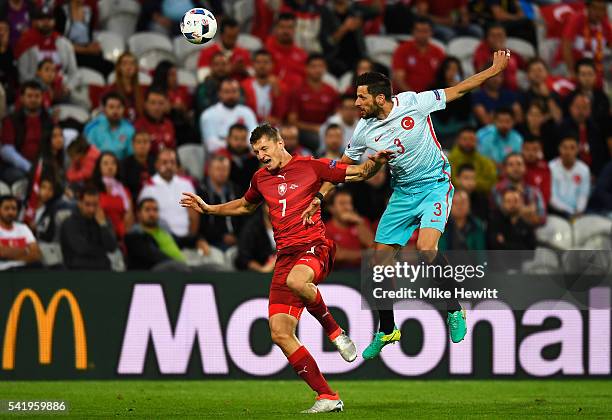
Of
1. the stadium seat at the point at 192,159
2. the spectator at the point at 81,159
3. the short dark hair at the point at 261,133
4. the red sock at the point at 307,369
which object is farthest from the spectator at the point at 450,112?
the red sock at the point at 307,369

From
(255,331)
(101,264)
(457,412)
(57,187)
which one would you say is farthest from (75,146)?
(457,412)

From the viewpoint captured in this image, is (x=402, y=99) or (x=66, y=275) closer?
(x=402, y=99)

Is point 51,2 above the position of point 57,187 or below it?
above

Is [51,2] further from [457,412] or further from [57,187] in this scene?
[457,412]

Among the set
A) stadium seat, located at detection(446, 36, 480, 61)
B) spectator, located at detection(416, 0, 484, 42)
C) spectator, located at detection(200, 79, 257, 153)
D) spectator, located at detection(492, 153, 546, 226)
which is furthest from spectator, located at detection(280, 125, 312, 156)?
spectator, located at detection(416, 0, 484, 42)

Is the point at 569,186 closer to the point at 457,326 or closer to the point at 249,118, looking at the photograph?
the point at 249,118

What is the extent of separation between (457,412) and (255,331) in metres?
4.80

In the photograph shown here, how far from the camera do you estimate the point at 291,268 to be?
1172 centimetres

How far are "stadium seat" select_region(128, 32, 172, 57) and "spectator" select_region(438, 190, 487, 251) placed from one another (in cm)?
589

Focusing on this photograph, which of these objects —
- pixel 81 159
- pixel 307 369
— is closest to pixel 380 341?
pixel 307 369

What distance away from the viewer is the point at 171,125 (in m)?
18.8

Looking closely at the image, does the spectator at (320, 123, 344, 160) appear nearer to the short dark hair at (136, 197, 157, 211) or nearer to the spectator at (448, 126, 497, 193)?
the spectator at (448, 126, 497, 193)

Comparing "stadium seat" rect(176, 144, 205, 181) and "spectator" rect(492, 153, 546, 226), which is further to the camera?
"stadium seat" rect(176, 144, 205, 181)

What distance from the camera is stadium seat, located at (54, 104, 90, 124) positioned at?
1875cm
